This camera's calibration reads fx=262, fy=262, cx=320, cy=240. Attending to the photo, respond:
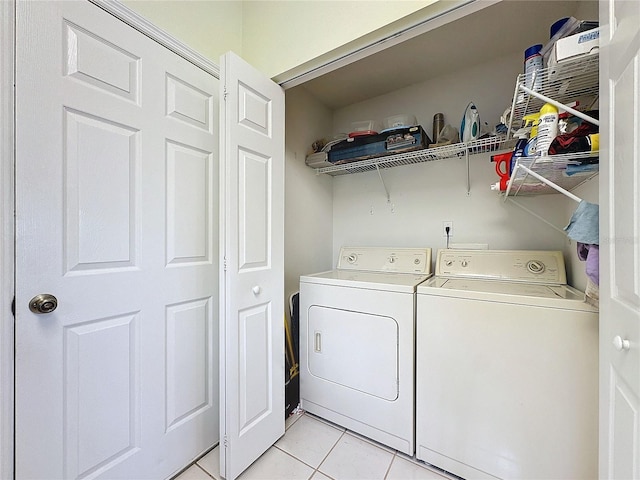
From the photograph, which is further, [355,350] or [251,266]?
[355,350]

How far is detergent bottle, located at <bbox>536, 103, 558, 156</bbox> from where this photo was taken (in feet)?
3.12

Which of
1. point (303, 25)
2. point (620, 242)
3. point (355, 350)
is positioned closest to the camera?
point (620, 242)

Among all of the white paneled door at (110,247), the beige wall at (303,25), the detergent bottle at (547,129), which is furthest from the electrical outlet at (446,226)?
the white paneled door at (110,247)

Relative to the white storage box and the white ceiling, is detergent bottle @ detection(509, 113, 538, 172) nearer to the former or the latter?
the white storage box

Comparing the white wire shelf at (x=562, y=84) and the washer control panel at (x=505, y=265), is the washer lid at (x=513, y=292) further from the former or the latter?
the white wire shelf at (x=562, y=84)

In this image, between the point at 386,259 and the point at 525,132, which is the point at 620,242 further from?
the point at 386,259

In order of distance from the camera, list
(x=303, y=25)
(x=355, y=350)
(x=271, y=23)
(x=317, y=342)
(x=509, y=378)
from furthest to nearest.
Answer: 1. (x=317, y=342)
2. (x=355, y=350)
3. (x=271, y=23)
4. (x=303, y=25)
5. (x=509, y=378)

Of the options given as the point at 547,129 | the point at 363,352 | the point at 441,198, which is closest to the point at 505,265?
the point at 441,198

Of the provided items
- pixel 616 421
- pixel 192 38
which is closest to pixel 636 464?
pixel 616 421

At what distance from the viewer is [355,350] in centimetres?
160

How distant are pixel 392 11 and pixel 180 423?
7.13 ft

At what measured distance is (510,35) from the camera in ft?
5.46

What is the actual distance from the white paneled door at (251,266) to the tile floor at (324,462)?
0.08m

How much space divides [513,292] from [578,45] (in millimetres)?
974
